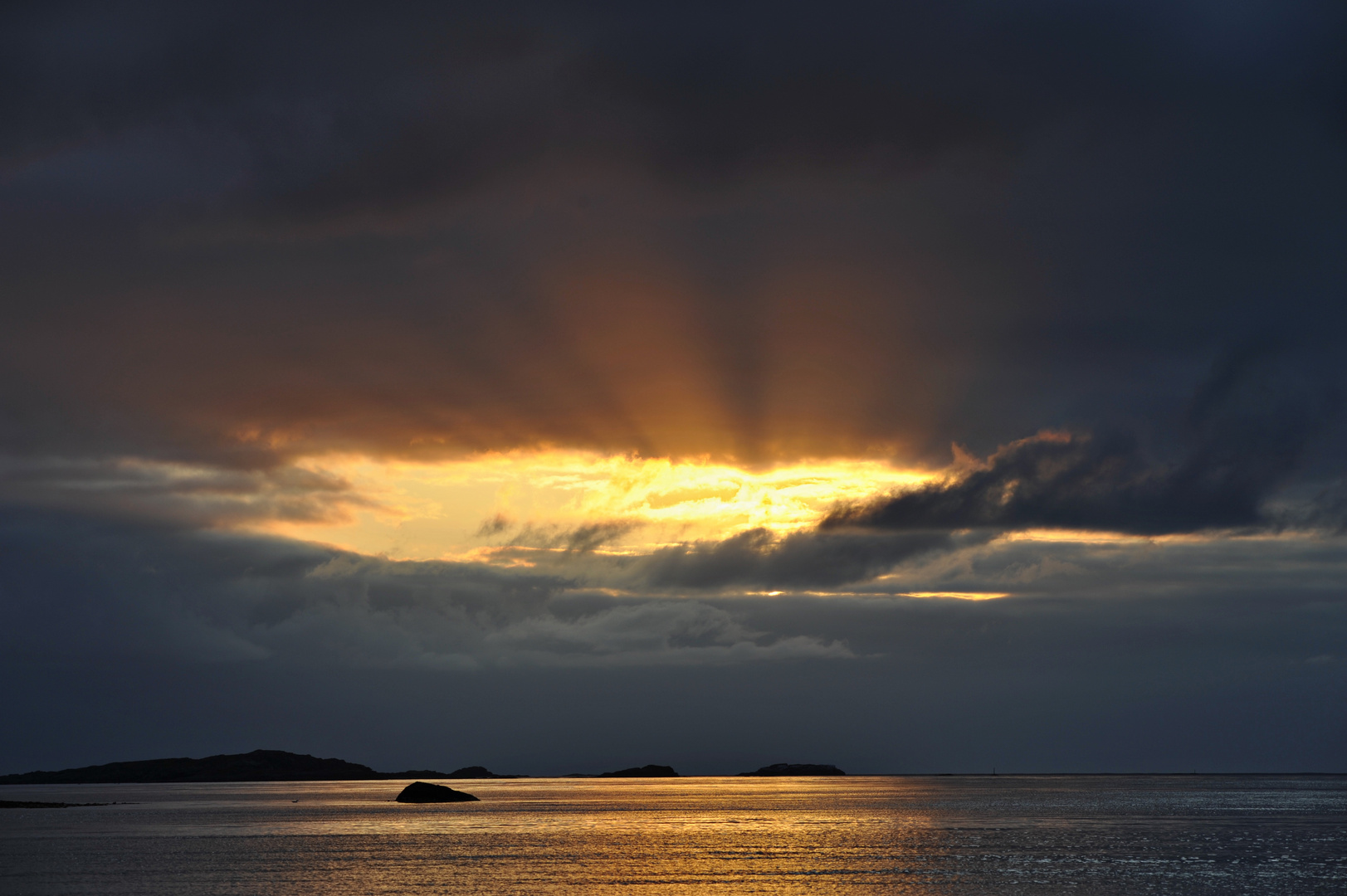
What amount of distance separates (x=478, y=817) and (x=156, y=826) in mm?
47717

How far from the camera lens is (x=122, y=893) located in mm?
77562

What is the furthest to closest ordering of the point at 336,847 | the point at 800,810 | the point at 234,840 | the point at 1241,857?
the point at 800,810
the point at 234,840
the point at 336,847
the point at 1241,857

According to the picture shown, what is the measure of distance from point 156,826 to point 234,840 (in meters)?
41.1

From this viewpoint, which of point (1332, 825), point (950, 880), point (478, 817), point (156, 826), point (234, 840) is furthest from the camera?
point (478, 817)

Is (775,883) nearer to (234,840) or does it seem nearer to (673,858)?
(673,858)

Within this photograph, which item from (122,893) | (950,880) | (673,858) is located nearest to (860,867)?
(950,880)

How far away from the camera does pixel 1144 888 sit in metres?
75.9

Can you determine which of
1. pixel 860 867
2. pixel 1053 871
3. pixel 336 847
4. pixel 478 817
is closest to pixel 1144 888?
pixel 1053 871

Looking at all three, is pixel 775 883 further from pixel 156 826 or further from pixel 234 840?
pixel 156 826

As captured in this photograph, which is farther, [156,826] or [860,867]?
[156,826]

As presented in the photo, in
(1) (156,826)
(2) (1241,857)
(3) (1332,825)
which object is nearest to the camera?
(2) (1241,857)

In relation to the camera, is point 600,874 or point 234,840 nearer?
point 600,874

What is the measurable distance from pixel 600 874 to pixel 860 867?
71.1 feet

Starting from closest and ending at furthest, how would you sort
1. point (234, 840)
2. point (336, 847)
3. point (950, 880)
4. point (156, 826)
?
point (950, 880)
point (336, 847)
point (234, 840)
point (156, 826)
